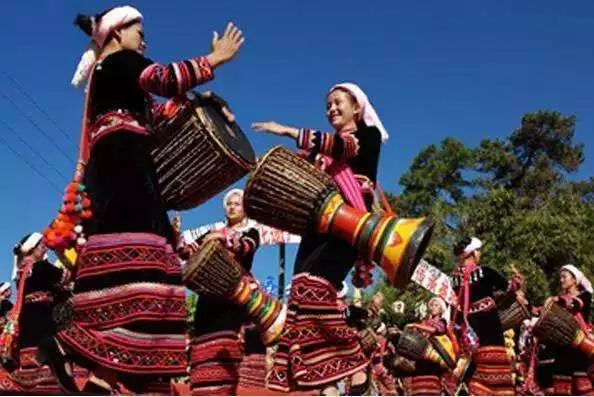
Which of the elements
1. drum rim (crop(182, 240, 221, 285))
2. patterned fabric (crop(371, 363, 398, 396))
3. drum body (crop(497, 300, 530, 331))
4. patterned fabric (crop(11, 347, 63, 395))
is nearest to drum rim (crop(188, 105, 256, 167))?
drum rim (crop(182, 240, 221, 285))

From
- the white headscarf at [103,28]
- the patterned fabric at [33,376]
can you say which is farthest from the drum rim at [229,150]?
the patterned fabric at [33,376]

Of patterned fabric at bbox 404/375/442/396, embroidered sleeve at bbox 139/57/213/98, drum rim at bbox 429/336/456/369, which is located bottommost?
patterned fabric at bbox 404/375/442/396

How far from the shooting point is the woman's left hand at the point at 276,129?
15.2ft

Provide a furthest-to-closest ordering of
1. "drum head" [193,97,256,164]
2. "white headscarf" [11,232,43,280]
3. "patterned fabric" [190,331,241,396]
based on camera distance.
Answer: "white headscarf" [11,232,43,280] < "patterned fabric" [190,331,241,396] < "drum head" [193,97,256,164]

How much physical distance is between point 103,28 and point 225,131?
29.7 inches

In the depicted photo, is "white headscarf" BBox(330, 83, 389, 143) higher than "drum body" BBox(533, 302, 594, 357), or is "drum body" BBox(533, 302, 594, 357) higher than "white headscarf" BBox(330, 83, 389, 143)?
"white headscarf" BBox(330, 83, 389, 143)

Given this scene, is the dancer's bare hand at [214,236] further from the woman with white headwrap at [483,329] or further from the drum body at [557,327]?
the drum body at [557,327]

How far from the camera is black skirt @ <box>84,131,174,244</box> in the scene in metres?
3.86

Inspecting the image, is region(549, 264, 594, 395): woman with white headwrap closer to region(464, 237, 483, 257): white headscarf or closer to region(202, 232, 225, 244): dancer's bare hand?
region(464, 237, 483, 257): white headscarf

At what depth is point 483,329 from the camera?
7238 mm

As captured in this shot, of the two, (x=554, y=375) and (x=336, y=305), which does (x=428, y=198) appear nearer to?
(x=554, y=375)

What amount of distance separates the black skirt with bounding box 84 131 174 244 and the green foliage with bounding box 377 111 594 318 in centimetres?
2062

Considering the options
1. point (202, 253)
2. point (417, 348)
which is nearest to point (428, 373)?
point (417, 348)

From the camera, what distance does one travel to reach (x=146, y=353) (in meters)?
3.70
